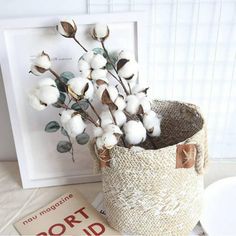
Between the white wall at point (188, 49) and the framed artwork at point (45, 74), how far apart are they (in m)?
0.04

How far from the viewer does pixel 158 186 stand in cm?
57

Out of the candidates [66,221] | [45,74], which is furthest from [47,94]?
[66,221]

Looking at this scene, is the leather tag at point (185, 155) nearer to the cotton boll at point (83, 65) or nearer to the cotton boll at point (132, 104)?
the cotton boll at point (132, 104)

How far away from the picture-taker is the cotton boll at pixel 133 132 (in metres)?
0.58

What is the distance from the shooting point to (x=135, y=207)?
597mm

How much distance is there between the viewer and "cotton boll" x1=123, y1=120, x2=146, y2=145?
0.58 metres

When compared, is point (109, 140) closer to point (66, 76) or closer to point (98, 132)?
point (98, 132)

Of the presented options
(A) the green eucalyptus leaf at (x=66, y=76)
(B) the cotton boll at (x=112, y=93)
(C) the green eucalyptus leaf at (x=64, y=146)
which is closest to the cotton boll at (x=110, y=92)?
(B) the cotton boll at (x=112, y=93)

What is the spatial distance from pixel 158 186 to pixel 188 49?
313 mm

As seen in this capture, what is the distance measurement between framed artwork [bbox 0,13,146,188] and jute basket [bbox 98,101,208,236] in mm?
134

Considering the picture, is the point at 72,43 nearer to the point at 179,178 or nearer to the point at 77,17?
the point at 77,17

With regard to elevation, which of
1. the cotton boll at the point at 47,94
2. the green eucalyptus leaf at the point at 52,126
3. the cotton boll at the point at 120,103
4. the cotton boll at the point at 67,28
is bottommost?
the green eucalyptus leaf at the point at 52,126

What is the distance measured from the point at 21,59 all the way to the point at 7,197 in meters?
0.30

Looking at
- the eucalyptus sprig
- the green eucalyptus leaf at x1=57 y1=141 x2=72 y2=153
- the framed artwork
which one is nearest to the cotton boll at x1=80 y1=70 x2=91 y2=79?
the eucalyptus sprig
